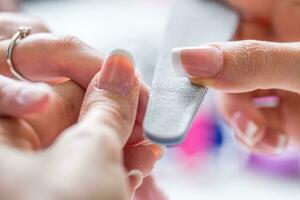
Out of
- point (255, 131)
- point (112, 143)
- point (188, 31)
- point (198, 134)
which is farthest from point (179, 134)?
point (198, 134)

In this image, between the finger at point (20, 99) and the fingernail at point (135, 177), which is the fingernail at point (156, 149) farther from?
the finger at point (20, 99)

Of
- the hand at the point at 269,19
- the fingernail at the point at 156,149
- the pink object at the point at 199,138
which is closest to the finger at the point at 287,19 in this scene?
the hand at the point at 269,19

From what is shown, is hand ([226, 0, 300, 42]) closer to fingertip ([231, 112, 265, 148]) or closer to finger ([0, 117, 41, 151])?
fingertip ([231, 112, 265, 148])

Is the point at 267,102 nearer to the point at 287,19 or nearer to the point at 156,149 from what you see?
the point at 287,19

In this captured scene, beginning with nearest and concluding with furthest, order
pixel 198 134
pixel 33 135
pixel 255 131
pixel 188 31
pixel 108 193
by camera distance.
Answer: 1. pixel 108 193
2. pixel 33 135
3. pixel 188 31
4. pixel 255 131
5. pixel 198 134

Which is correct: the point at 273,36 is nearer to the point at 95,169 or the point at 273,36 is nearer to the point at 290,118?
the point at 290,118

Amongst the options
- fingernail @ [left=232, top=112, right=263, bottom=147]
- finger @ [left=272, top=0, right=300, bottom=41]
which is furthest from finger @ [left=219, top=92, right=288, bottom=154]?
finger @ [left=272, top=0, right=300, bottom=41]
